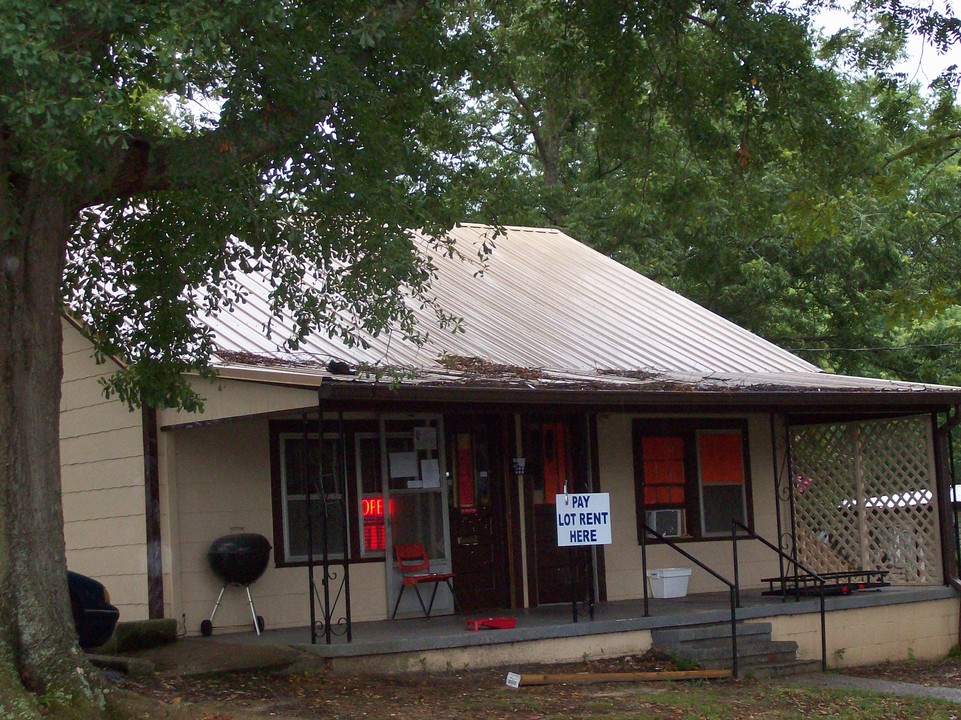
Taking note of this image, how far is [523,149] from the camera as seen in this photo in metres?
28.9

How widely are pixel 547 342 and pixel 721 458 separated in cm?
296

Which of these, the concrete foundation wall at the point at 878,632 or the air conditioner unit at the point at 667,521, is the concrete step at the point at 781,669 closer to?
the concrete foundation wall at the point at 878,632

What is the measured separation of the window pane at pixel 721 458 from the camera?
15344 mm

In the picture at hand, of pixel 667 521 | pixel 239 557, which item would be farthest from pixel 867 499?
pixel 239 557

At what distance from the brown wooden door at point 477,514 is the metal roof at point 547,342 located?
990mm

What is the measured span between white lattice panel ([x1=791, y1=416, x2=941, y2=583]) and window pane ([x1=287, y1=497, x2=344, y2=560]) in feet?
21.3

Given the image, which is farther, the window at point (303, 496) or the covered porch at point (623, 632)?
the window at point (303, 496)

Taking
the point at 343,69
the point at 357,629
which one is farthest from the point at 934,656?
the point at 343,69

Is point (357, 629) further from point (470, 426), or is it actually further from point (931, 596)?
point (931, 596)

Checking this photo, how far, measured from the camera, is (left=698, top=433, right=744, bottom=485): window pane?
15.3 metres

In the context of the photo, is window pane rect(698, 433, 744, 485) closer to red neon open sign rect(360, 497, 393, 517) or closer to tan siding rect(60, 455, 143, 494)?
red neon open sign rect(360, 497, 393, 517)

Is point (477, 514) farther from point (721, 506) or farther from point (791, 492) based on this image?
point (791, 492)

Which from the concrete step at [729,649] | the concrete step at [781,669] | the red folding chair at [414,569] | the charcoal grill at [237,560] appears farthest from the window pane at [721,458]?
the charcoal grill at [237,560]

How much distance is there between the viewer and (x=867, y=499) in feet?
50.1
